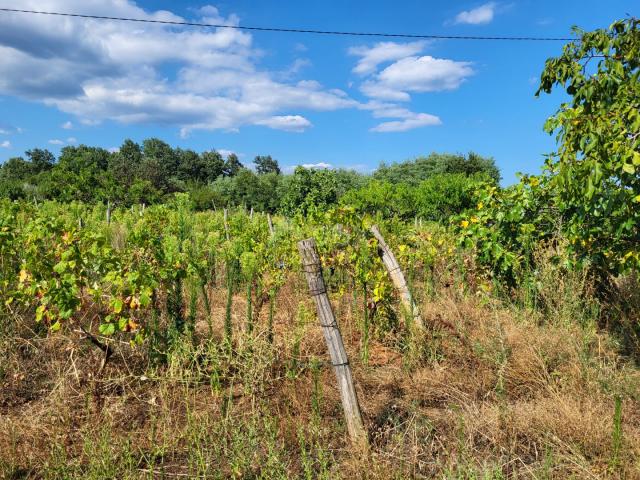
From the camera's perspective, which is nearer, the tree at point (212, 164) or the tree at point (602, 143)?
the tree at point (602, 143)

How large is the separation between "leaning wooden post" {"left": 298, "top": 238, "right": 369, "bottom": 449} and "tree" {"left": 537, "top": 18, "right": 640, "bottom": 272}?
168 centimetres

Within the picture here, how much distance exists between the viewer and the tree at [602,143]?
313 centimetres

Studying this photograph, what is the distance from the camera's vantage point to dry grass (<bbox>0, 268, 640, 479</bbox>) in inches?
103

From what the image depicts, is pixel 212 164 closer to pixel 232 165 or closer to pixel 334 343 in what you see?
pixel 232 165

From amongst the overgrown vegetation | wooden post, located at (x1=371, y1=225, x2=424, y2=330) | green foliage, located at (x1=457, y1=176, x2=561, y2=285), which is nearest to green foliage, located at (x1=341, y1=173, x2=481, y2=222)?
green foliage, located at (x1=457, y1=176, x2=561, y2=285)

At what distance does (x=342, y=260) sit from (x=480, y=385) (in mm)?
1863

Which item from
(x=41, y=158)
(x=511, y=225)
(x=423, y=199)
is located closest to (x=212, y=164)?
(x=41, y=158)

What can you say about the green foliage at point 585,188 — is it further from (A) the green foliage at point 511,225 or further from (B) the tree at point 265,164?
(B) the tree at point 265,164

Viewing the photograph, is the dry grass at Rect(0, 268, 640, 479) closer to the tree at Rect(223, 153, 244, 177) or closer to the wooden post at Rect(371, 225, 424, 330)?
the wooden post at Rect(371, 225, 424, 330)

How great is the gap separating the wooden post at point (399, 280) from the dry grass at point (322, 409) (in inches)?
8.2

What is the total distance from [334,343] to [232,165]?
76.9m

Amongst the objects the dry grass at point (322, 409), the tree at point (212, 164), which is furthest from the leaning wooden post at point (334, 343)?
the tree at point (212, 164)

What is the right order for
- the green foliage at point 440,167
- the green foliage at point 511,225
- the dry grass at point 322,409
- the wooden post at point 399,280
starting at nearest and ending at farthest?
1. the dry grass at point 322,409
2. the wooden post at point 399,280
3. the green foliage at point 511,225
4. the green foliage at point 440,167

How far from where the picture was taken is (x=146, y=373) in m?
3.60
